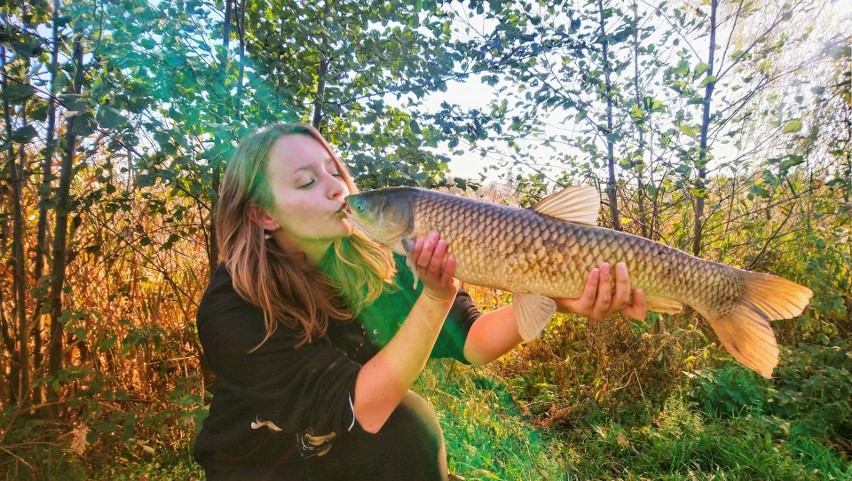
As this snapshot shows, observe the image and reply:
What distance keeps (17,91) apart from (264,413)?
3.35ft

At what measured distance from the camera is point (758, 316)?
1.13m

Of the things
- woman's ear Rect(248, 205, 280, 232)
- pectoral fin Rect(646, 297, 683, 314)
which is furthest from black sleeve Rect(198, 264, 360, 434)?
pectoral fin Rect(646, 297, 683, 314)

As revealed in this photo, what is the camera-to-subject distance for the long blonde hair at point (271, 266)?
1.27 metres

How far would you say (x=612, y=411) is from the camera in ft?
8.21

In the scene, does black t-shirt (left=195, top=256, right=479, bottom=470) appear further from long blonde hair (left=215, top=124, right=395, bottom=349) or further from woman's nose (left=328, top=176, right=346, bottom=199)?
woman's nose (left=328, top=176, right=346, bottom=199)

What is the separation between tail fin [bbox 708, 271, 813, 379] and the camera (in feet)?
3.64

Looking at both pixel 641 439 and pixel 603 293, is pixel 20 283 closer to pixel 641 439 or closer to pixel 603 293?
pixel 603 293

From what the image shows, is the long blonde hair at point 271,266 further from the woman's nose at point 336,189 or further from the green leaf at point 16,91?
the green leaf at point 16,91

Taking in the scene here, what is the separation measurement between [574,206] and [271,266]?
2.54 feet

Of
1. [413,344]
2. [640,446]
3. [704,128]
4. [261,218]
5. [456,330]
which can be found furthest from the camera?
[704,128]

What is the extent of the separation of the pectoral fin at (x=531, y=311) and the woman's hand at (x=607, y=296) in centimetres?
9

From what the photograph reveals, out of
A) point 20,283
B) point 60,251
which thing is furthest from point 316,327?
point 20,283

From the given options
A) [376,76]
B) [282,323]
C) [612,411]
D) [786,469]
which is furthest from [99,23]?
[786,469]

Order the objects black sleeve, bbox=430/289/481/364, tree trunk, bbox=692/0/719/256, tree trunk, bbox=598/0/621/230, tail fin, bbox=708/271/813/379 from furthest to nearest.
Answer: tree trunk, bbox=692/0/719/256 < tree trunk, bbox=598/0/621/230 < black sleeve, bbox=430/289/481/364 < tail fin, bbox=708/271/813/379
